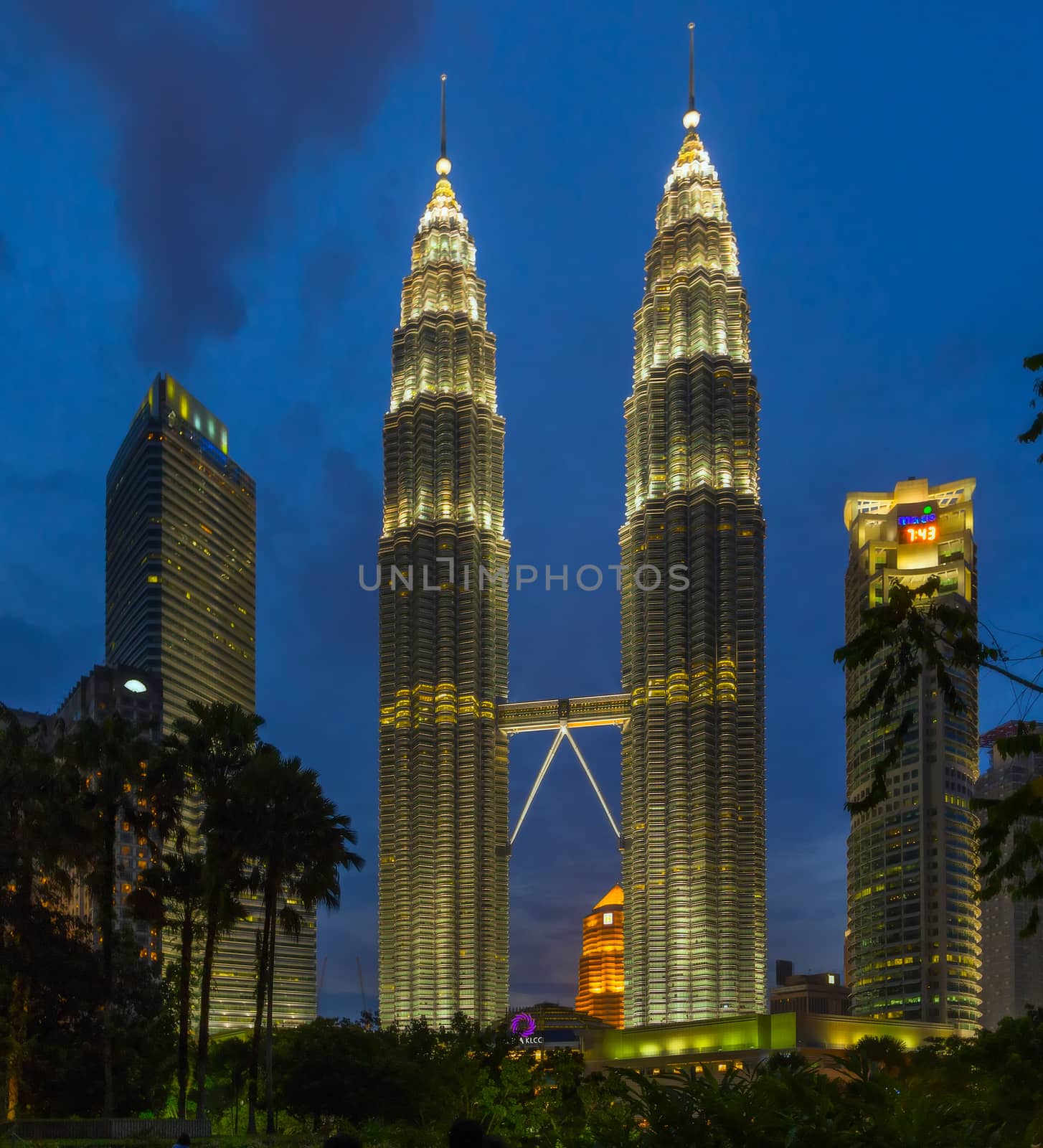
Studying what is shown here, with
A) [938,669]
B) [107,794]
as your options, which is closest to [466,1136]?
[938,669]

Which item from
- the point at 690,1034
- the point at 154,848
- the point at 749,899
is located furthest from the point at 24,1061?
the point at 749,899

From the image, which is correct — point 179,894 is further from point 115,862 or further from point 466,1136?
point 466,1136

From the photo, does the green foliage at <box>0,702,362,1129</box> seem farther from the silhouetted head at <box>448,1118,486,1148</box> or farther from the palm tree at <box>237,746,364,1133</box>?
the silhouetted head at <box>448,1118,486,1148</box>

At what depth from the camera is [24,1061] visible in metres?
61.9

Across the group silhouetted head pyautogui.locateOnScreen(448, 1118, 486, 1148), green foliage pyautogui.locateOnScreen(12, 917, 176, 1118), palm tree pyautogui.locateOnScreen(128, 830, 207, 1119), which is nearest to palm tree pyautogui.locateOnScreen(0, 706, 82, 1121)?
green foliage pyautogui.locateOnScreen(12, 917, 176, 1118)

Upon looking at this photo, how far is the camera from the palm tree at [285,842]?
6103 cm

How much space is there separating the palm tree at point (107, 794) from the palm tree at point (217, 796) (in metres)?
1.88

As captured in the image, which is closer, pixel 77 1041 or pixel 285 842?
pixel 285 842

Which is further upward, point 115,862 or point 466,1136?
point 115,862

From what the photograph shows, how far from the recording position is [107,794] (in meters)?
58.8

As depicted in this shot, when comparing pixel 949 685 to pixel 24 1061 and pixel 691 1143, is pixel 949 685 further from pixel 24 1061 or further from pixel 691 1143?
pixel 24 1061

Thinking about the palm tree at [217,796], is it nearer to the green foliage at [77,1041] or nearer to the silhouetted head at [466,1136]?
the green foliage at [77,1041]

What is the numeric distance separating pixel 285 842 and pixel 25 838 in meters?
9.96

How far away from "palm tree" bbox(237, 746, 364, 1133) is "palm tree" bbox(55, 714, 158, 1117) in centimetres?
401
